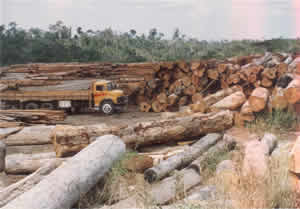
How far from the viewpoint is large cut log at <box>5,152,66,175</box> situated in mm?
5656

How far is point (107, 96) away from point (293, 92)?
2268mm

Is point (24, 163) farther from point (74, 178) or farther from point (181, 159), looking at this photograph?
point (181, 159)

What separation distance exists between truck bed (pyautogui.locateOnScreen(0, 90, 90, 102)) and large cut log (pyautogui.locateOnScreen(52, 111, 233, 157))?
0.42 meters

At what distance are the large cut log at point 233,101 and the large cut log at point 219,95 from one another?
1.9 inches

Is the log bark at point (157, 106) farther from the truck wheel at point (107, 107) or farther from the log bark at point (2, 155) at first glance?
the log bark at point (2, 155)

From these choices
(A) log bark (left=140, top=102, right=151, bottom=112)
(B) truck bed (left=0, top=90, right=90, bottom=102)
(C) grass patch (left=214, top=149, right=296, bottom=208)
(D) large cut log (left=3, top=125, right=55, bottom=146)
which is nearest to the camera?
(C) grass patch (left=214, top=149, right=296, bottom=208)

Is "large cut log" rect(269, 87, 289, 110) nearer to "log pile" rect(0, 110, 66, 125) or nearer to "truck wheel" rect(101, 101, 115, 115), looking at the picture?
"truck wheel" rect(101, 101, 115, 115)

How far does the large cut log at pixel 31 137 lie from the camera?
229 inches

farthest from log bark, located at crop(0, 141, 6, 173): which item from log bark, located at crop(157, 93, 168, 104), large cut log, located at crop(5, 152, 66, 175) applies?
log bark, located at crop(157, 93, 168, 104)

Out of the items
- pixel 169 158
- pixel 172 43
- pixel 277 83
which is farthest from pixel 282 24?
pixel 169 158

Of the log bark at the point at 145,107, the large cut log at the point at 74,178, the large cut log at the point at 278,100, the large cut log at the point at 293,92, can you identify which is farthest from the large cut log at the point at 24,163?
the large cut log at the point at 293,92

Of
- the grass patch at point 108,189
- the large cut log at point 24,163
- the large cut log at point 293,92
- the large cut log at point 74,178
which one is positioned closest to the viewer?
the large cut log at point 74,178

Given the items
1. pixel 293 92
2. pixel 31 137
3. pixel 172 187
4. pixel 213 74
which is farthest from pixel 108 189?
pixel 293 92

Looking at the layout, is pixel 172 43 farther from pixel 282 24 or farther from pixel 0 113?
pixel 0 113
